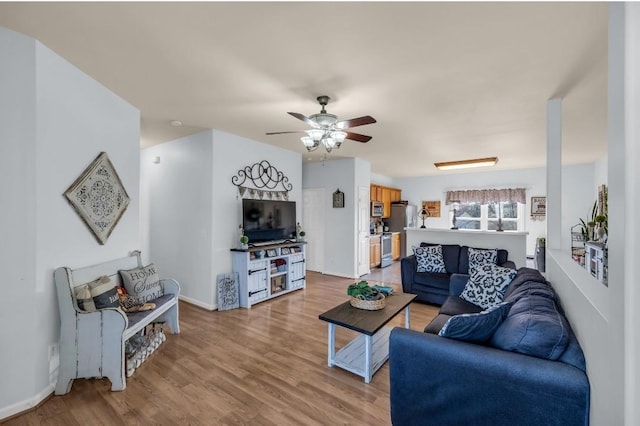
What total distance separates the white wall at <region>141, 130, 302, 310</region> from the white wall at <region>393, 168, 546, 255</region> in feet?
17.6

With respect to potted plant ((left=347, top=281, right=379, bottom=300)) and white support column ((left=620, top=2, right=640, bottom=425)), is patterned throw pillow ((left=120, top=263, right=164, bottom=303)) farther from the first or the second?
white support column ((left=620, top=2, right=640, bottom=425))

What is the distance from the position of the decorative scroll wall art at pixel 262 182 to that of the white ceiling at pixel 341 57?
38.8 inches

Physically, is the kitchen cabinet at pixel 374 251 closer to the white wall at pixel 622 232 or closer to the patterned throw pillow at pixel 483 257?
the patterned throw pillow at pixel 483 257

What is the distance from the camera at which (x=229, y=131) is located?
3996 mm

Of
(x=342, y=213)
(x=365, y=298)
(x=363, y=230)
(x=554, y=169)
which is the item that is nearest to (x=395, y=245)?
(x=363, y=230)

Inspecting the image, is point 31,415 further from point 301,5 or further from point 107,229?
point 301,5

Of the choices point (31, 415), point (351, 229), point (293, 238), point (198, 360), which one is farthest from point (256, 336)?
point (351, 229)

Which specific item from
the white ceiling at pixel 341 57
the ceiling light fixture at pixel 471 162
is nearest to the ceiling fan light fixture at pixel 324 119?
the white ceiling at pixel 341 57

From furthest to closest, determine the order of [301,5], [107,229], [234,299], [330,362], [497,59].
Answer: [234,299], [107,229], [330,362], [497,59], [301,5]

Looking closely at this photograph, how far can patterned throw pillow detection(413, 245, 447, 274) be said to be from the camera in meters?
4.25

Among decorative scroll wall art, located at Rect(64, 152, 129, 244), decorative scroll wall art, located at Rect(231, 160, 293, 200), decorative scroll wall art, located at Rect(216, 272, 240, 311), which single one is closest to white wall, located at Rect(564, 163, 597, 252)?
decorative scroll wall art, located at Rect(231, 160, 293, 200)

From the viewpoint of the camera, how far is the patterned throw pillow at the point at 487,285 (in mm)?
2758

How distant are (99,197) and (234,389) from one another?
2.15m

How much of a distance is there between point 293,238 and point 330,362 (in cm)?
274
